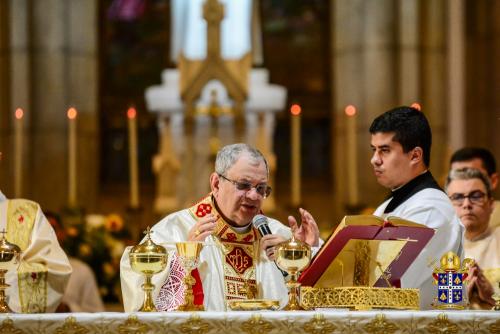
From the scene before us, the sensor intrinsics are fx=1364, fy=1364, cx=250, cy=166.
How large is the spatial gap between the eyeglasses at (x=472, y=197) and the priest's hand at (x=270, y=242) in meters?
1.61

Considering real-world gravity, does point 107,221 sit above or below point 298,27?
below

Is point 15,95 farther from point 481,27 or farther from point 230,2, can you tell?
point 481,27

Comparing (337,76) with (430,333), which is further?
(337,76)

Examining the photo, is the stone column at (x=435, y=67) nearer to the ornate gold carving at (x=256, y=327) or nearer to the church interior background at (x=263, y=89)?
the church interior background at (x=263, y=89)

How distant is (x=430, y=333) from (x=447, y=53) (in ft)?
23.8

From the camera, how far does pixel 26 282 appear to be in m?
6.26

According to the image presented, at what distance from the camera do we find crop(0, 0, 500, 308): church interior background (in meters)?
11.0

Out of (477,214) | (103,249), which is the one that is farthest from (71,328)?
(103,249)

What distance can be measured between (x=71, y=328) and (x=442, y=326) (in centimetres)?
121

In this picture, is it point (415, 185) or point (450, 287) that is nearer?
point (450, 287)

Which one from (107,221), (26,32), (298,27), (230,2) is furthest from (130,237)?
(298,27)

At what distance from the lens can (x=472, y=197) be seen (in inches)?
Result: 264

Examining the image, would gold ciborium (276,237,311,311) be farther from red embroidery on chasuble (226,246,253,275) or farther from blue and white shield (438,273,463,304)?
red embroidery on chasuble (226,246,253,275)

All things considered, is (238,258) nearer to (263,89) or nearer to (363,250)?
(363,250)
